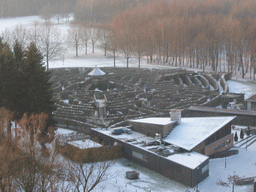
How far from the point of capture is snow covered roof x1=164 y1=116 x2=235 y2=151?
94.8 ft

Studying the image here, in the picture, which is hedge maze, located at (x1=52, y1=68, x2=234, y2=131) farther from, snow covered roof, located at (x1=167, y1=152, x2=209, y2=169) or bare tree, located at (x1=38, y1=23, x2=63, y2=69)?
bare tree, located at (x1=38, y1=23, x2=63, y2=69)

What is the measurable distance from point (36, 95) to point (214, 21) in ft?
261

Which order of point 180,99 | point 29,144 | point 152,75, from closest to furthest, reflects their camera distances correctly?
point 29,144
point 180,99
point 152,75

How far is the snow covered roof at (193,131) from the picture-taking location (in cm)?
2890

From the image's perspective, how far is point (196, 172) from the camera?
2517 cm

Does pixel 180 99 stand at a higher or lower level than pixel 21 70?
lower

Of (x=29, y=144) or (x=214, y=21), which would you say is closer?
(x=29, y=144)

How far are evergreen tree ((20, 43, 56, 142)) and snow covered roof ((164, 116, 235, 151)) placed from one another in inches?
453

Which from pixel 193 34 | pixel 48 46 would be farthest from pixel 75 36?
pixel 193 34

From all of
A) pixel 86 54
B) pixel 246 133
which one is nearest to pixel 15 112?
pixel 246 133

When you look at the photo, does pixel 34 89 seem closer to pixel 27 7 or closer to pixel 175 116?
pixel 175 116

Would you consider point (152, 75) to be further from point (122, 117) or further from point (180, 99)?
point (122, 117)

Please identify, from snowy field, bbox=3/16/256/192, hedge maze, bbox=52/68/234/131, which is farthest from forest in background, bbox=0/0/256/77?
snowy field, bbox=3/16/256/192

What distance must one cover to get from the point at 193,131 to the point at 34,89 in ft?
49.5
